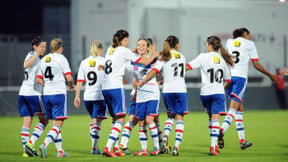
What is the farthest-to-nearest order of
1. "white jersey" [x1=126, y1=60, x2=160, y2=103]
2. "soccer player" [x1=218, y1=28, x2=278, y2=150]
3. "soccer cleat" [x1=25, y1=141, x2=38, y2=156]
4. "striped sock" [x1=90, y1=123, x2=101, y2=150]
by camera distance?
"soccer player" [x1=218, y1=28, x2=278, y2=150] < "striped sock" [x1=90, y1=123, x2=101, y2=150] < "soccer cleat" [x1=25, y1=141, x2=38, y2=156] < "white jersey" [x1=126, y1=60, x2=160, y2=103]

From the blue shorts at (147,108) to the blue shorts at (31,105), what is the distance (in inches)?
86.2

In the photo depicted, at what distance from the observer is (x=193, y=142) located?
640 inches

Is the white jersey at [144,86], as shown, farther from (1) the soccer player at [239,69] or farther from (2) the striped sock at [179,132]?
(1) the soccer player at [239,69]

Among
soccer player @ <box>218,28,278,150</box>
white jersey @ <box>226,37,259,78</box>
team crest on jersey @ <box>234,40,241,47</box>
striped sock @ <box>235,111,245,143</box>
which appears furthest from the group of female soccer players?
team crest on jersey @ <box>234,40,241,47</box>

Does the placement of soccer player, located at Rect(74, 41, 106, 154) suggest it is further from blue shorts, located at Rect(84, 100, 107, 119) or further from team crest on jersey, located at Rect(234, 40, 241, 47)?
team crest on jersey, located at Rect(234, 40, 241, 47)

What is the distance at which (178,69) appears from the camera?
13.4m

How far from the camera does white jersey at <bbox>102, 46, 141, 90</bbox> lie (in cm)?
1291

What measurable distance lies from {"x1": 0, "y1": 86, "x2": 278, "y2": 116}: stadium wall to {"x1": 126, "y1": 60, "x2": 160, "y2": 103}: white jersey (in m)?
14.0

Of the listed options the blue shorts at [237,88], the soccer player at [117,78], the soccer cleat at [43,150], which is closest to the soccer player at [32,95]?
the soccer cleat at [43,150]

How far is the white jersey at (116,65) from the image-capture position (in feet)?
42.3

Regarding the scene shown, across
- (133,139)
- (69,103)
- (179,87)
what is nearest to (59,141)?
(179,87)

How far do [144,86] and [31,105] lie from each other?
101 inches

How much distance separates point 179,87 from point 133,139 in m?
4.09

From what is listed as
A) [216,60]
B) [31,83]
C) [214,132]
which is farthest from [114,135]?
[216,60]
